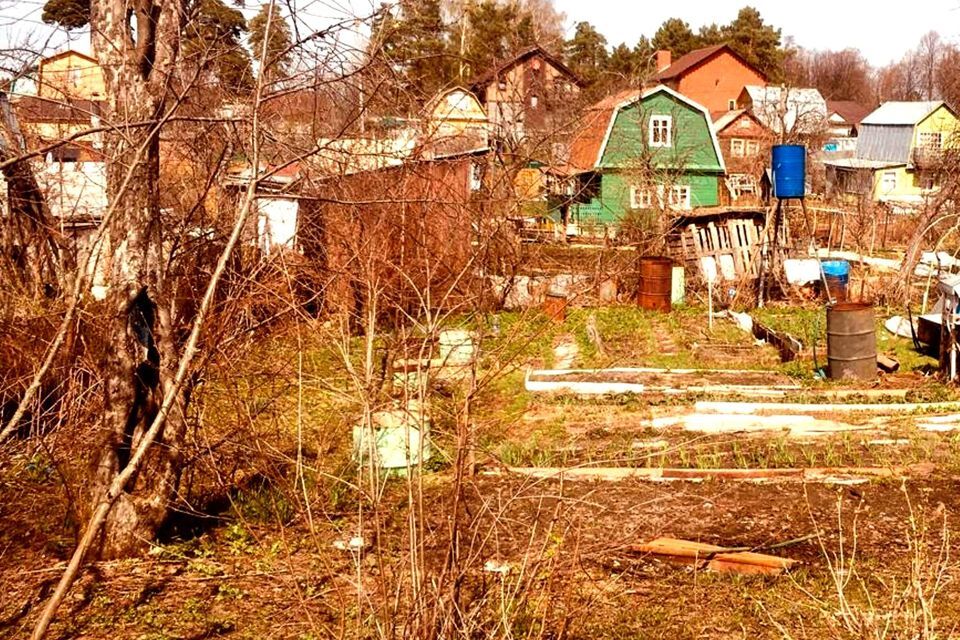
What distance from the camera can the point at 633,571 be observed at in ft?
17.9

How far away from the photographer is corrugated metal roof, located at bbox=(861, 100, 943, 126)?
45312mm

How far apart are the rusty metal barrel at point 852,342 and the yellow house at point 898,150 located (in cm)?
3276

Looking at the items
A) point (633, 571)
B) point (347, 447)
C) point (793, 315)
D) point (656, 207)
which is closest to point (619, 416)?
point (347, 447)

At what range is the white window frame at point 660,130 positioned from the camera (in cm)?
2978

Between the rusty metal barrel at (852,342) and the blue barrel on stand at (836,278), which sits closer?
the rusty metal barrel at (852,342)

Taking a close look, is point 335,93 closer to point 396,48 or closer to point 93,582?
point 396,48

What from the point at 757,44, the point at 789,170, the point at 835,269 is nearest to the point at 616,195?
the point at 835,269

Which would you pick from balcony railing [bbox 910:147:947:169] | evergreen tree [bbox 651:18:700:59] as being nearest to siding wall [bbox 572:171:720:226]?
balcony railing [bbox 910:147:947:169]

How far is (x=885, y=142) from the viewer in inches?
1841

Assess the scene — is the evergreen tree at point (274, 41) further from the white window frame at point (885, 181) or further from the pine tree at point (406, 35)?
the white window frame at point (885, 181)

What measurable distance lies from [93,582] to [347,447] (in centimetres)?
317

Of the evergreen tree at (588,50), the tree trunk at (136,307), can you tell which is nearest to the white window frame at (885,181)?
the evergreen tree at (588,50)

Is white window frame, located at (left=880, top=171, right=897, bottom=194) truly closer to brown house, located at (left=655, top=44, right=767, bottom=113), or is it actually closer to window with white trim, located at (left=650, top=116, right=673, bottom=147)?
brown house, located at (left=655, top=44, right=767, bottom=113)

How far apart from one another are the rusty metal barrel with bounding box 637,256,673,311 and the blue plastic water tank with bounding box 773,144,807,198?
232cm
